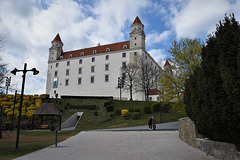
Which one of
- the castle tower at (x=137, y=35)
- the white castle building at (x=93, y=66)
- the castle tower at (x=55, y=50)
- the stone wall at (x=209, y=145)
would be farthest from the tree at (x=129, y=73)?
the stone wall at (x=209, y=145)

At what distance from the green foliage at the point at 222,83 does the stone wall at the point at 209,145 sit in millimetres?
330

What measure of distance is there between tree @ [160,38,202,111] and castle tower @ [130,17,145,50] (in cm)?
3077

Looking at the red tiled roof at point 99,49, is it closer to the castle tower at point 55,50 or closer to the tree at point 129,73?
the castle tower at point 55,50

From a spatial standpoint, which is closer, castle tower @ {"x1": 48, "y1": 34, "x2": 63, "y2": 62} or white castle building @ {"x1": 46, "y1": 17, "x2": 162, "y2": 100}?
white castle building @ {"x1": 46, "y1": 17, "x2": 162, "y2": 100}

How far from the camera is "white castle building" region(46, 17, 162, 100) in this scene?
164ft

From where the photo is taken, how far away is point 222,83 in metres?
5.58

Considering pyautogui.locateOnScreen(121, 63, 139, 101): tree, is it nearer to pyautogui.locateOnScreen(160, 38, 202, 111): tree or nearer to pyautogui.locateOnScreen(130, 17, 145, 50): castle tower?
pyautogui.locateOnScreen(130, 17, 145, 50): castle tower

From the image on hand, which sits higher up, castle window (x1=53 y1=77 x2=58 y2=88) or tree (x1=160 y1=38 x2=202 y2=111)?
castle window (x1=53 y1=77 x2=58 y2=88)

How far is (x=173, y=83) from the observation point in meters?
17.4

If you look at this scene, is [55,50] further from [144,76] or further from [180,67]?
[180,67]

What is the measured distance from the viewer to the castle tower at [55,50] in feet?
205

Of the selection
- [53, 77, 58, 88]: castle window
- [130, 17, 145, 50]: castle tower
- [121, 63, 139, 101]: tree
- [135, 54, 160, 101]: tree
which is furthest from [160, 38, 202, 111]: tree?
[53, 77, 58, 88]: castle window

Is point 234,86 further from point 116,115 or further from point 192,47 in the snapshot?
point 116,115

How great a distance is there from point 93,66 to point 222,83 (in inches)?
2018
